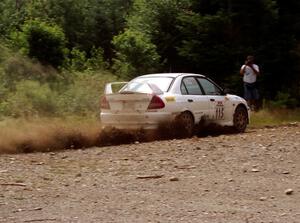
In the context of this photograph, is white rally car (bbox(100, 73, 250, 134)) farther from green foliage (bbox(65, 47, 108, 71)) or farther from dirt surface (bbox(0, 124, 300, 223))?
green foliage (bbox(65, 47, 108, 71))

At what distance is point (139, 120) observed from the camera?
588 inches

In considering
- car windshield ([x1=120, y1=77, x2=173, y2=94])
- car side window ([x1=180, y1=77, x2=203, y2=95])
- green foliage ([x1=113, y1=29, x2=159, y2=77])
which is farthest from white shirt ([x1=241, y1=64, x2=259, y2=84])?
car windshield ([x1=120, y1=77, x2=173, y2=94])

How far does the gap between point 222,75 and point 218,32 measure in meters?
1.66

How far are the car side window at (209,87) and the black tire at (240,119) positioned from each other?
2.54 feet

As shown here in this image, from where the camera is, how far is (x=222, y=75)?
24.2 metres

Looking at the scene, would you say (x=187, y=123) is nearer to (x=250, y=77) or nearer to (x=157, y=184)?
(x=157, y=184)

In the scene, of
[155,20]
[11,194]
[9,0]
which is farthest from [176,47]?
[9,0]

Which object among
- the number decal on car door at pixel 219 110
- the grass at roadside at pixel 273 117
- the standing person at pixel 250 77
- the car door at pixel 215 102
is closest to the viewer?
the car door at pixel 215 102

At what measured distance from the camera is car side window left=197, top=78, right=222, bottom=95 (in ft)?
53.7

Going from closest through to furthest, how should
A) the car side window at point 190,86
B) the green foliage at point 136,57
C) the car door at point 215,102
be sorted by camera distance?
the car side window at point 190,86 < the car door at point 215,102 < the green foliage at point 136,57

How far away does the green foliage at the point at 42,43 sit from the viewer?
2436 cm

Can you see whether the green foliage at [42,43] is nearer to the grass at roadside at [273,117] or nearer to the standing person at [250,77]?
the standing person at [250,77]

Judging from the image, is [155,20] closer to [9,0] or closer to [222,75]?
[222,75]

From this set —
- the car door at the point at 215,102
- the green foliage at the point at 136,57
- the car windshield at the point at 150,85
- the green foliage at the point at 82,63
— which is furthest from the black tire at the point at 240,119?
the green foliage at the point at 82,63
